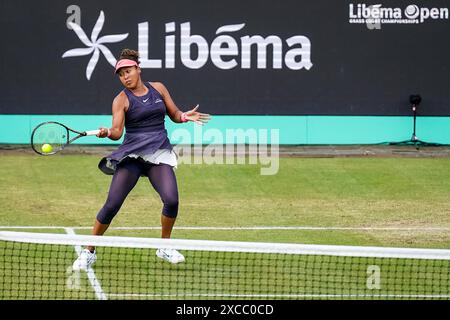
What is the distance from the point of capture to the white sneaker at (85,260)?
10.0 metres

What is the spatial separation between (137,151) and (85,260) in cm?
111

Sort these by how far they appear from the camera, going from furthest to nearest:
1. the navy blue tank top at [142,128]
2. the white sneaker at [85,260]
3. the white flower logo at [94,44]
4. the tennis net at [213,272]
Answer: the white flower logo at [94,44], the navy blue tank top at [142,128], the white sneaker at [85,260], the tennis net at [213,272]

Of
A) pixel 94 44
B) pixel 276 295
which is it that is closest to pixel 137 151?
pixel 276 295

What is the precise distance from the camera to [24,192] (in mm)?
15008

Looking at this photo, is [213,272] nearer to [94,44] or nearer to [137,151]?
[137,151]

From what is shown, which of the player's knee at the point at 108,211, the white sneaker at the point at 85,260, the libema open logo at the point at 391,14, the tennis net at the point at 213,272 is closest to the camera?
the tennis net at the point at 213,272

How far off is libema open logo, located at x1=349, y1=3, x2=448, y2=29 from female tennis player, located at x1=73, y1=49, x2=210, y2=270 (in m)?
9.16

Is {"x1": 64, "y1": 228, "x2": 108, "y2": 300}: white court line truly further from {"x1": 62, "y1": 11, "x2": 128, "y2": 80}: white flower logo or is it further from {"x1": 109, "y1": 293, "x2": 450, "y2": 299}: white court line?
{"x1": 62, "y1": 11, "x2": 128, "y2": 80}: white flower logo

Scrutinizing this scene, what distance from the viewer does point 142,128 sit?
34.3 feet

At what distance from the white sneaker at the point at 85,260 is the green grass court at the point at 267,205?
0.40 ft

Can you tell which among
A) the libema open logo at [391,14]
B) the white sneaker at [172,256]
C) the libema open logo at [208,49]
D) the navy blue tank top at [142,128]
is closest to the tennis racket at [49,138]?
the navy blue tank top at [142,128]

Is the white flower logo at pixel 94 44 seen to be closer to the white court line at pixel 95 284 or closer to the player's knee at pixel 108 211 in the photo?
the white court line at pixel 95 284
